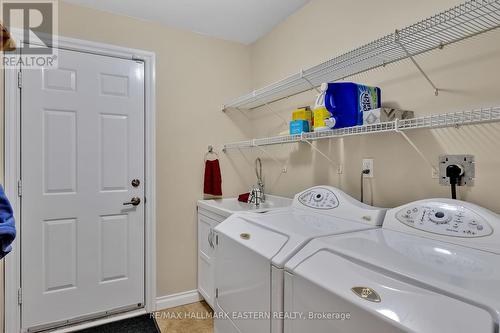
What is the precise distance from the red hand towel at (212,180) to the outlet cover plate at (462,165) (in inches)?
68.7

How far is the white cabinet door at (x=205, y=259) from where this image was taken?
232 centimetres

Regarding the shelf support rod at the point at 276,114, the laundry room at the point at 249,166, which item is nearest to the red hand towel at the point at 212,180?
the laundry room at the point at 249,166

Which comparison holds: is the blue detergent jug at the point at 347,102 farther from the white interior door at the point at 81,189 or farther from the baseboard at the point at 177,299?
the baseboard at the point at 177,299

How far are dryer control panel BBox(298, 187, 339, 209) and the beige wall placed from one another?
0.64 feet

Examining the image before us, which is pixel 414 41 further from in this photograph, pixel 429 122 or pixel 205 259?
pixel 205 259

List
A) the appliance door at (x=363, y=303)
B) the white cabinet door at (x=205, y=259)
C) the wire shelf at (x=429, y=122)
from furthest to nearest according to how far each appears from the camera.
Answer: the white cabinet door at (x=205, y=259)
the wire shelf at (x=429, y=122)
the appliance door at (x=363, y=303)

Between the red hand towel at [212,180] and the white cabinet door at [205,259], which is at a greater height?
the red hand towel at [212,180]

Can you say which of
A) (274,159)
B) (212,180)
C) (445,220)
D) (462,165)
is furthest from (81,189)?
(462,165)

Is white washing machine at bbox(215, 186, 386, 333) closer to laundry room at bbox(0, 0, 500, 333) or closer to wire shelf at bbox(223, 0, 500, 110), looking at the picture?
laundry room at bbox(0, 0, 500, 333)

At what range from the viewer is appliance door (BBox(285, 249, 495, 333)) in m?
0.66

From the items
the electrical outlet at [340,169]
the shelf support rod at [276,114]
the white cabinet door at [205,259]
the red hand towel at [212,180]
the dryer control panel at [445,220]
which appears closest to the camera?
the dryer control panel at [445,220]

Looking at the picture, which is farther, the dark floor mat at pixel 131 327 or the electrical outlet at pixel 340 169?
the dark floor mat at pixel 131 327

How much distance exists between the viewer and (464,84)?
1.27 metres

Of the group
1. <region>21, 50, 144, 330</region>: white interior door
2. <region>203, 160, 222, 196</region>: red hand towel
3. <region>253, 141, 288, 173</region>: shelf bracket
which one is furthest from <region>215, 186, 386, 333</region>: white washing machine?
<region>21, 50, 144, 330</region>: white interior door
